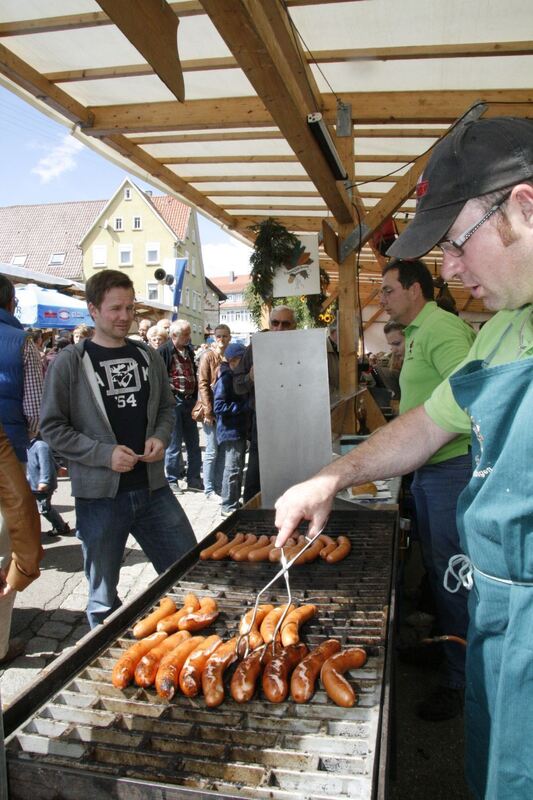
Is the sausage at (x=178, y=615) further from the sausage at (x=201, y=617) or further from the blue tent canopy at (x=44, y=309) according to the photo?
the blue tent canopy at (x=44, y=309)

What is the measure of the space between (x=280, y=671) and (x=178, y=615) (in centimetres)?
58

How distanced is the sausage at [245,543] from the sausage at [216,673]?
0.84 meters

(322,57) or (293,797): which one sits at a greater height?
(322,57)

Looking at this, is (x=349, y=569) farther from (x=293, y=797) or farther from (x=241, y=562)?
(x=293, y=797)

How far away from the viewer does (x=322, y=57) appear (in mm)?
4500

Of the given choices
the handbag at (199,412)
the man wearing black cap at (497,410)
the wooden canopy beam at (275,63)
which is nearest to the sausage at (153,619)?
the man wearing black cap at (497,410)

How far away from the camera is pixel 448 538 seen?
3.29 meters

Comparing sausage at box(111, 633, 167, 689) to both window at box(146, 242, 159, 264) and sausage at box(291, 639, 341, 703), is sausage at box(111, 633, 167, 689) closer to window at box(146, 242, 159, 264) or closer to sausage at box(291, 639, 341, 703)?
sausage at box(291, 639, 341, 703)

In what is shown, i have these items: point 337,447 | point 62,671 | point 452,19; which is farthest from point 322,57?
point 62,671

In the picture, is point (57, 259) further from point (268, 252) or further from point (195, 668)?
point (195, 668)

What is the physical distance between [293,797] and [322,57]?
4.87 metres

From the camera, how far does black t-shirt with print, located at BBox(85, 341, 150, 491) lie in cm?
326

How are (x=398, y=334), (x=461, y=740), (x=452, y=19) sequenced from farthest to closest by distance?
(x=398, y=334), (x=452, y=19), (x=461, y=740)

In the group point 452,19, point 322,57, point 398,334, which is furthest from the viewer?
point 398,334
